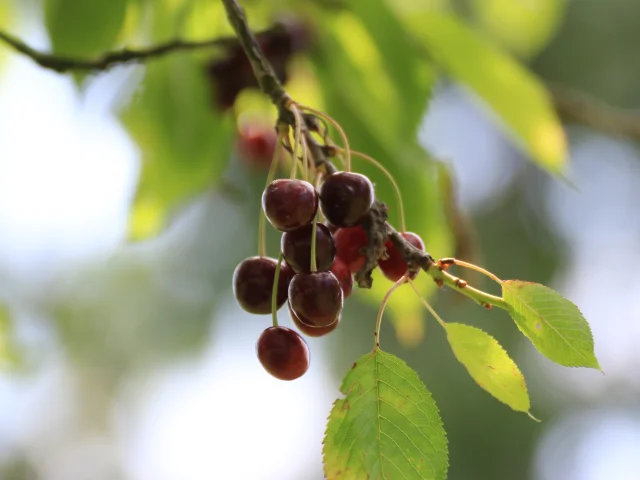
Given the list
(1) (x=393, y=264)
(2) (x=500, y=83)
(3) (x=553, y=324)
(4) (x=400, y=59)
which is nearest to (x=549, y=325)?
(3) (x=553, y=324)

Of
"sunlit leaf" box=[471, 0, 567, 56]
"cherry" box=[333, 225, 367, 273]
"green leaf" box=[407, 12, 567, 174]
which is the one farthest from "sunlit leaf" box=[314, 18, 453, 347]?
"sunlit leaf" box=[471, 0, 567, 56]

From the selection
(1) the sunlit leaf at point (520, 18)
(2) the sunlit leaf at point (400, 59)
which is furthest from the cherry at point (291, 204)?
(1) the sunlit leaf at point (520, 18)

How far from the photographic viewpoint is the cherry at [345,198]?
2.12ft

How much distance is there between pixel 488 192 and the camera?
7812mm

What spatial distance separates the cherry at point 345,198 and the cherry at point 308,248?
2cm

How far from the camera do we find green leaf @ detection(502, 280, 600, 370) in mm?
605

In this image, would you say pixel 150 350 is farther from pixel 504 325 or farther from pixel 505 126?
pixel 505 126

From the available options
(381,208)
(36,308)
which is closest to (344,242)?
(381,208)

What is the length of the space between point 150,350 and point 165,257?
1.25 m

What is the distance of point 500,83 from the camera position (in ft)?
4.49

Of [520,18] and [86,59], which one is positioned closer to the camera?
[86,59]

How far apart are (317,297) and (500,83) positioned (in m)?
0.88

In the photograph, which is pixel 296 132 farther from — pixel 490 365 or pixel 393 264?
pixel 490 365

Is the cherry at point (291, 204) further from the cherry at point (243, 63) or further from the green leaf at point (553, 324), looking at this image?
the cherry at point (243, 63)
